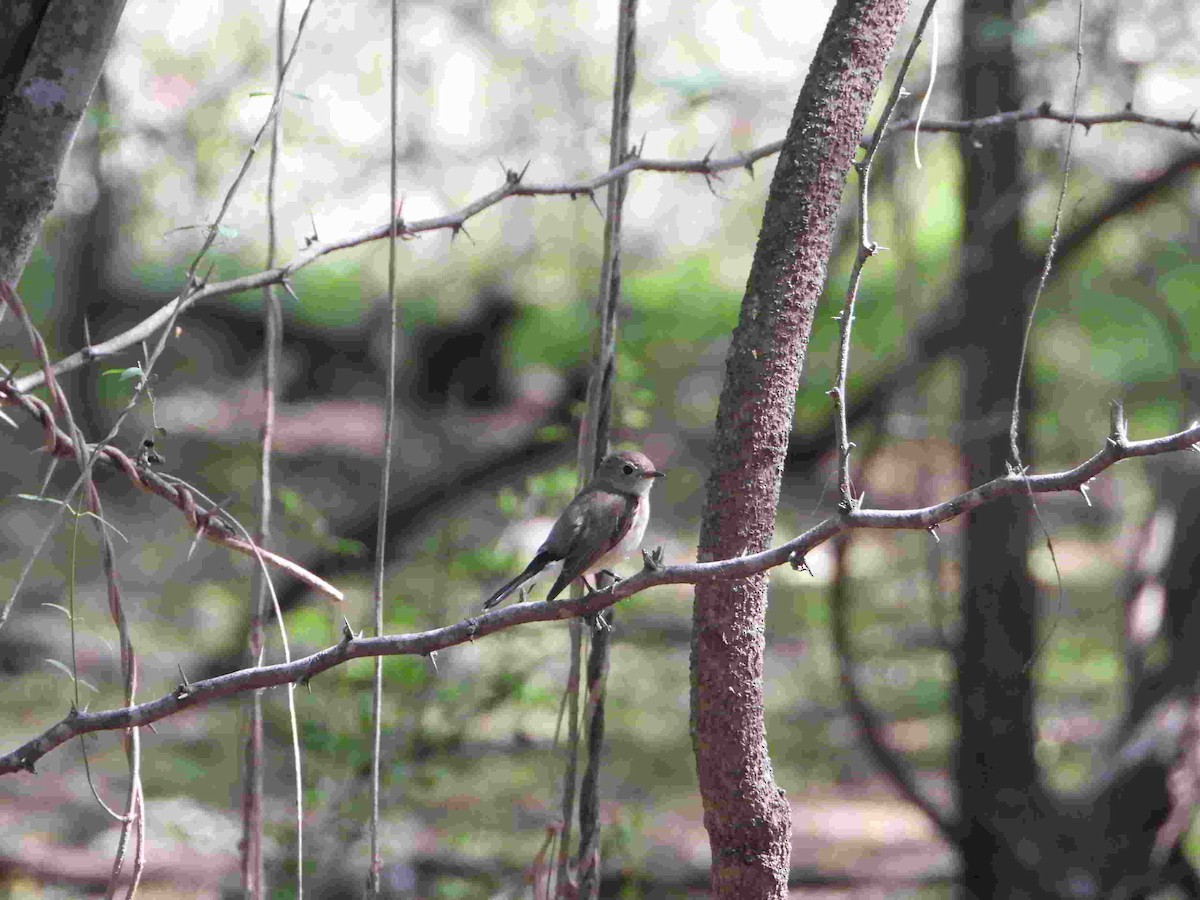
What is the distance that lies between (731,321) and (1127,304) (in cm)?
374

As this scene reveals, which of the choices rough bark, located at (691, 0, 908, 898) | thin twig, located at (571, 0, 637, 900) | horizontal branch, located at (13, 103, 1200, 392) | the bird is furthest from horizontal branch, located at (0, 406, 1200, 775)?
Answer: the bird

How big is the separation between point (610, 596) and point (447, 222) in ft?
2.72

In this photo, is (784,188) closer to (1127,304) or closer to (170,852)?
(170,852)

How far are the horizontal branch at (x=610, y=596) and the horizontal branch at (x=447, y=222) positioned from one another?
47 centimetres

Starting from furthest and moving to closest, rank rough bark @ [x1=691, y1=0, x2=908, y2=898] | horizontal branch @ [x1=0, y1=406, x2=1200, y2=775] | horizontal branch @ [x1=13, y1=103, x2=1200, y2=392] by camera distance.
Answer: horizontal branch @ [x1=13, y1=103, x2=1200, y2=392], rough bark @ [x1=691, y1=0, x2=908, y2=898], horizontal branch @ [x1=0, y1=406, x2=1200, y2=775]

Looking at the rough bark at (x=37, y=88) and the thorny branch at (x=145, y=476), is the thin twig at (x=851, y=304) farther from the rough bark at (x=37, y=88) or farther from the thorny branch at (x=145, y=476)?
the rough bark at (x=37, y=88)

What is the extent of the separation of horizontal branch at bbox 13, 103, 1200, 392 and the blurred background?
17 cm

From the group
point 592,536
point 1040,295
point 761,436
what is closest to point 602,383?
point 761,436

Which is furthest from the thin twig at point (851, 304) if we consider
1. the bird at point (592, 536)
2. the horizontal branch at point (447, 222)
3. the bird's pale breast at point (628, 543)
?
the bird's pale breast at point (628, 543)

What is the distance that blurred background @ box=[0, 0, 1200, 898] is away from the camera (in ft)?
16.9

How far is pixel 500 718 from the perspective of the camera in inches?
320

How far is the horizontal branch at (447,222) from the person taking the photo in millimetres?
1881

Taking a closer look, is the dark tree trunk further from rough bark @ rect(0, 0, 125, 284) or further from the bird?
rough bark @ rect(0, 0, 125, 284)

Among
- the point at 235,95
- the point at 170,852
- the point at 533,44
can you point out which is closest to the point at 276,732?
the point at 170,852
